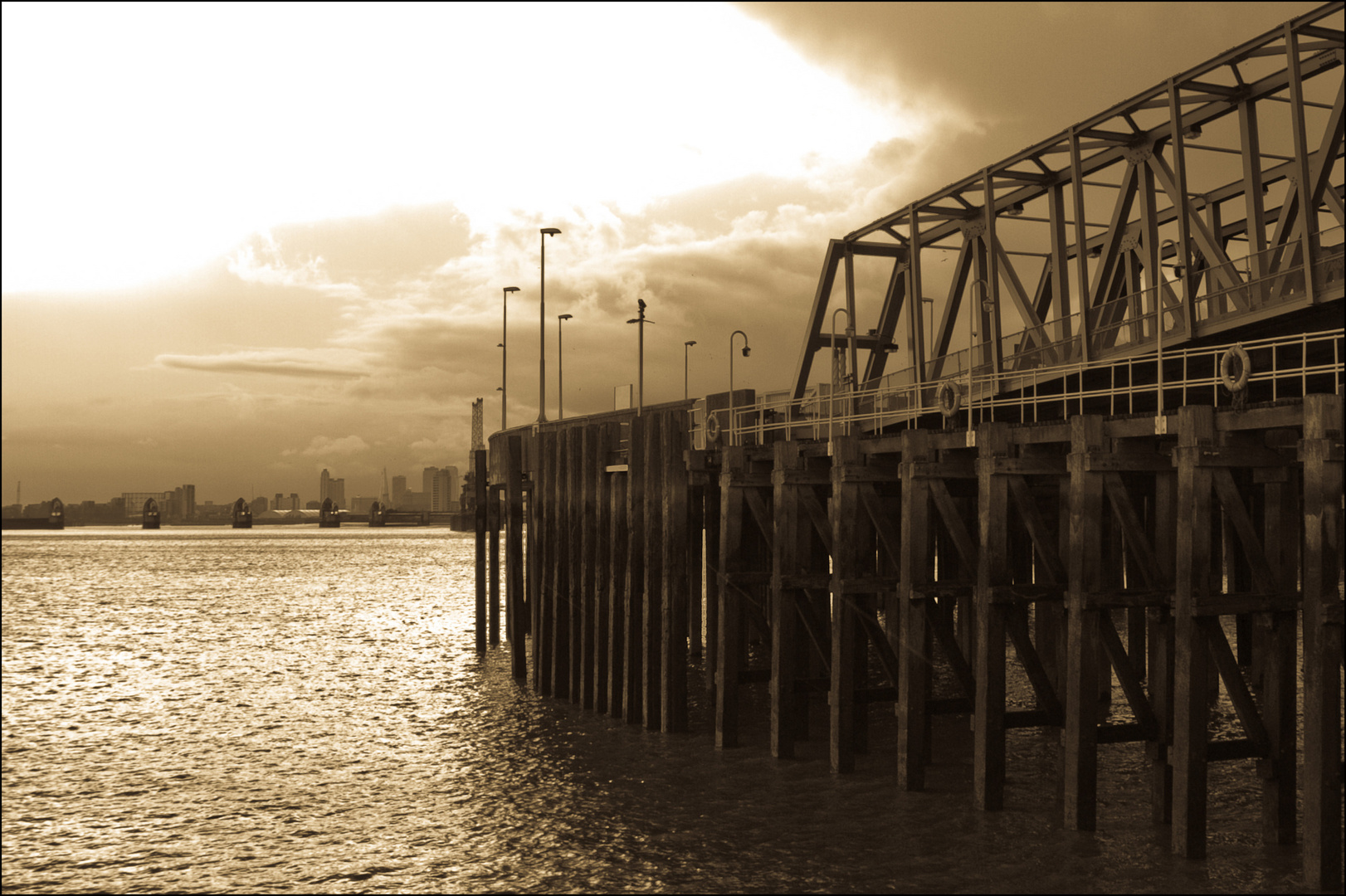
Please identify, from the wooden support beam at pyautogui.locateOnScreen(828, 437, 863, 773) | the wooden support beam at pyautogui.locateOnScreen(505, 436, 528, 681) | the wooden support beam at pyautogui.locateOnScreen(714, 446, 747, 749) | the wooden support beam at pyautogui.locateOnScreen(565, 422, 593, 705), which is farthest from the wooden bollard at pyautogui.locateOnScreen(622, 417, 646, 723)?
the wooden support beam at pyautogui.locateOnScreen(505, 436, 528, 681)

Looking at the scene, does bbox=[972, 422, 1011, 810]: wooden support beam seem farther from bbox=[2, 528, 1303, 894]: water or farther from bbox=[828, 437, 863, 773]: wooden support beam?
bbox=[828, 437, 863, 773]: wooden support beam

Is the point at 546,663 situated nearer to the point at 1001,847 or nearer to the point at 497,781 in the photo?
the point at 497,781

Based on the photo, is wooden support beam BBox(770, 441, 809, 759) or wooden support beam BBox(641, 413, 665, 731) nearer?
wooden support beam BBox(770, 441, 809, 759)

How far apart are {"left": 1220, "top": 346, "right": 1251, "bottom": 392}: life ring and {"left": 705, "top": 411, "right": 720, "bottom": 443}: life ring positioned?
32.6 feet

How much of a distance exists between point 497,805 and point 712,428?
7973mm

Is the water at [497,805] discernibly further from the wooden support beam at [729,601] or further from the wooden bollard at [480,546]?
the wooden bollard at [480,546]

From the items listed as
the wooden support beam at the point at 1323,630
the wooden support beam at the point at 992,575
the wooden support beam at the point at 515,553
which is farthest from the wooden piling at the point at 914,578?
the wooden support beam at the point at 515,553

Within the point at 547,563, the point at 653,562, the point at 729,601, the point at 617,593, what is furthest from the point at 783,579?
the point at 547,563

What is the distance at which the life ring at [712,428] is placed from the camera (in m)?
21.3

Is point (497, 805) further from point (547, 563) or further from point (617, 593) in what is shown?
point (547, 563)

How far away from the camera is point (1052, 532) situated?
23.5 metres

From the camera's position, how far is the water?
13323 mm

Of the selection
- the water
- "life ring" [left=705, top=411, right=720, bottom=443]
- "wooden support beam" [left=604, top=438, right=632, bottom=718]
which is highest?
"life ring" [left=705, top=411, right=720, bottom=443]

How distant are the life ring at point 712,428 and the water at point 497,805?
17.7ft
